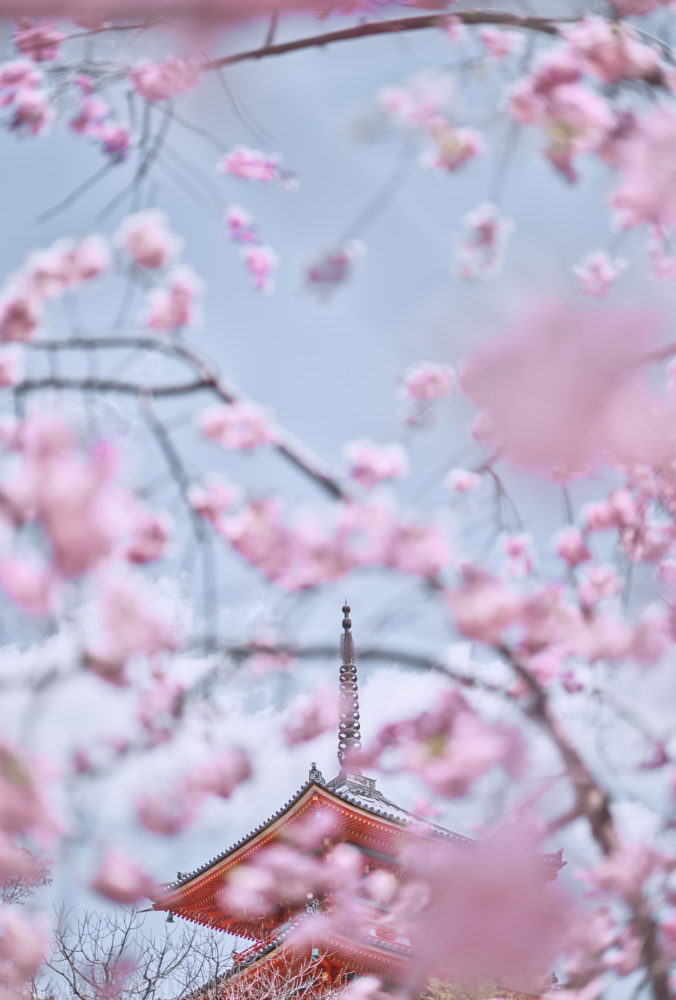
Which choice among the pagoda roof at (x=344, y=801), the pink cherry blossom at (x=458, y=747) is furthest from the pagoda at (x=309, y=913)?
the pink cherry blossom at (x=458, y=747)

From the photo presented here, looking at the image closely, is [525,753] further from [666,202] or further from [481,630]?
[666,202]

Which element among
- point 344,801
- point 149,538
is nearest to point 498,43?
point 149,538

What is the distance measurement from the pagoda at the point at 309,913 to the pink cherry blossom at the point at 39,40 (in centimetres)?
629

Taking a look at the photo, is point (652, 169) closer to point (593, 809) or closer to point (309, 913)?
point (593, 809)

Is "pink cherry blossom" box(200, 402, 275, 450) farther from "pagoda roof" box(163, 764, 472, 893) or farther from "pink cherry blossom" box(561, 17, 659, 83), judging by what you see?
"pagoda roof" box(163, 764, 472, 893)

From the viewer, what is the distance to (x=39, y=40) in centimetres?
353

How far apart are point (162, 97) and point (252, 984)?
10.2 metres

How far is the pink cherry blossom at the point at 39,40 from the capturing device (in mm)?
3469

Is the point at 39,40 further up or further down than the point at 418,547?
further up

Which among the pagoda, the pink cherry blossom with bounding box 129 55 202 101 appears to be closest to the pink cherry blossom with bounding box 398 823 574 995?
the pink cherry blossom with bounding box 129 55 202 101

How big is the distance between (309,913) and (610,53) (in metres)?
9.65

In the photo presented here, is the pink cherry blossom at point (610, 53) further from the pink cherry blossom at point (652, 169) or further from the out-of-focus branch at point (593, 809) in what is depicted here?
the out-of-focus branch at point (593, 809)

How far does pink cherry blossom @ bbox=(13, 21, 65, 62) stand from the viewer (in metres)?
3.47

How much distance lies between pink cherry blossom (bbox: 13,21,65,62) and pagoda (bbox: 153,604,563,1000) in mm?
6285
